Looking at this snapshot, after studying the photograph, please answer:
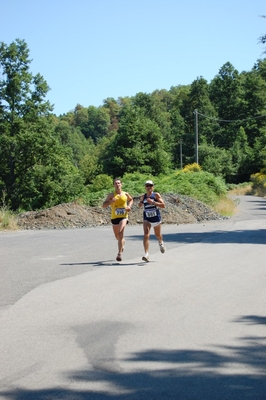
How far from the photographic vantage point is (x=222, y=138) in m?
108

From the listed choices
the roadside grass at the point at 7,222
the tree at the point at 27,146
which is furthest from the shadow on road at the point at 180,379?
the tree at the point at 27,146

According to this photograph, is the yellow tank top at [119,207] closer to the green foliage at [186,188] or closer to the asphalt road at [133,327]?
the asphalt road at [133,327]

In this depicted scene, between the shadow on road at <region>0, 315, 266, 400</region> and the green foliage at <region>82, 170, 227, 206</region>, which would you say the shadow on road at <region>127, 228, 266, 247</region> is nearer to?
the green foliage at <region>82, 170, 227, 206</region>

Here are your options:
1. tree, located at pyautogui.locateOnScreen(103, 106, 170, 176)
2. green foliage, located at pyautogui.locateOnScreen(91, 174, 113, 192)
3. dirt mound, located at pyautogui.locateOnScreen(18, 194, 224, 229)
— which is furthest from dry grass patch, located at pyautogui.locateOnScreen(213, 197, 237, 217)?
tree, located at pyautogui.locateOnScreen(103, 106, 170, 176)

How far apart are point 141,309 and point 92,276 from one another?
9.94ft

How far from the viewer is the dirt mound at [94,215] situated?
85.8 feet

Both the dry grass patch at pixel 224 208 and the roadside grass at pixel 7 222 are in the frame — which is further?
the dry grass patch at pixel 224 208

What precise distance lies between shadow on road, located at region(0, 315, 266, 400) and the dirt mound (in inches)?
774

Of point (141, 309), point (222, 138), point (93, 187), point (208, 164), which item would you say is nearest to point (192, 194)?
point (93, 187)

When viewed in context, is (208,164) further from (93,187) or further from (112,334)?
(112,334)

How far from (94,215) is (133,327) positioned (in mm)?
20785

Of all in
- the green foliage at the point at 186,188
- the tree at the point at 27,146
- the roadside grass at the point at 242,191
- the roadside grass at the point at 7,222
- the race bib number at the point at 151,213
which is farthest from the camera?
the roadside grass at the point at 242,191

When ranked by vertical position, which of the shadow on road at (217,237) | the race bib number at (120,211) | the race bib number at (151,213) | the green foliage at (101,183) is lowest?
the shadow on road at (217,237)

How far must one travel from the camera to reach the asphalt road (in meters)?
5.42
